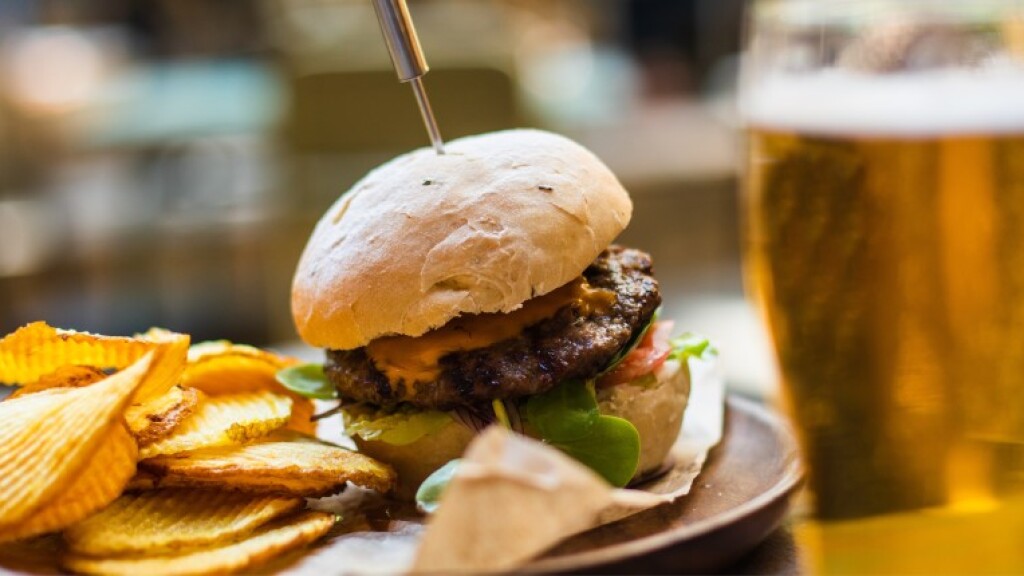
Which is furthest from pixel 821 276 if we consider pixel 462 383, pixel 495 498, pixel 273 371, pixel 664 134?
pixel 664 134

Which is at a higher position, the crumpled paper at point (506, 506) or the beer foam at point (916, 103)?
the beer foam at point (916, 103)

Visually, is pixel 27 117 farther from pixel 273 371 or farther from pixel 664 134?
pixel 273 371

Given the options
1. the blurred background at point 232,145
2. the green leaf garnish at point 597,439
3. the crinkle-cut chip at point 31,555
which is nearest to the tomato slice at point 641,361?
the green leaf garnish at point 597,439

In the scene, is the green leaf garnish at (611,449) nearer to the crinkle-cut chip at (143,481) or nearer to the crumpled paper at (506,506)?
the crumpled paper at (506,506)

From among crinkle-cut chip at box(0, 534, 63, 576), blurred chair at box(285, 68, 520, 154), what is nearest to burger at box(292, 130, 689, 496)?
crinkle-cut chip at box(0, 534, 63, 576)

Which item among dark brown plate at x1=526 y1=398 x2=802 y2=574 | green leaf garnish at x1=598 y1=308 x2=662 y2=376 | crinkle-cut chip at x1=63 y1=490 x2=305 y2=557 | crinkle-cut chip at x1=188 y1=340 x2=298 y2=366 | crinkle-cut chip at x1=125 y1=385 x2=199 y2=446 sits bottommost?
dark brown plate at x1=526 y1=398 x2=802 y2=574

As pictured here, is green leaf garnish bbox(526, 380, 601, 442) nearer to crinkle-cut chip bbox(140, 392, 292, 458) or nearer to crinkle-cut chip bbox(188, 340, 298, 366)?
crinkle-cut chip bbox(140, 392, 292, 458)
